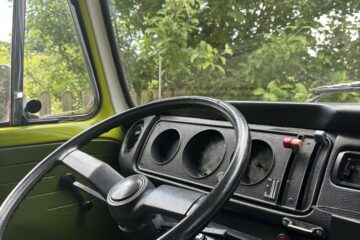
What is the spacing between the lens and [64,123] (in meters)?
1.99

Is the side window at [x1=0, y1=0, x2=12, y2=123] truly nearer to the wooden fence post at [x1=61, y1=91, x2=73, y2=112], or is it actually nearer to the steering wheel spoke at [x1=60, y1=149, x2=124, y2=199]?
the wooden fence post at [x1=61, y1=91, x2=73, y2=112]

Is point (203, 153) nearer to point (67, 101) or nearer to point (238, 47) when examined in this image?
point (238, 47)

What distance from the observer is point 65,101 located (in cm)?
207

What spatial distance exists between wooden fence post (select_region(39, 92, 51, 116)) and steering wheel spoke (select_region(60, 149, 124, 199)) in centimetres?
74

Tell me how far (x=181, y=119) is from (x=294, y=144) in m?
Result: 0.60

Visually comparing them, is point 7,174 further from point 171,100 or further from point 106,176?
point 171,100

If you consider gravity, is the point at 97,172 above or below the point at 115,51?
below

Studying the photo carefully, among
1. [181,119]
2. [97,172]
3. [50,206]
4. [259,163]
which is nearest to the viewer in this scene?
[97,172]

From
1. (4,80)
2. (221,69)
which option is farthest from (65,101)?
(221,69)

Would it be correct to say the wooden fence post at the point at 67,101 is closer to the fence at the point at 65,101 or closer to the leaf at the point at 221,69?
the fence at the point at 65,101

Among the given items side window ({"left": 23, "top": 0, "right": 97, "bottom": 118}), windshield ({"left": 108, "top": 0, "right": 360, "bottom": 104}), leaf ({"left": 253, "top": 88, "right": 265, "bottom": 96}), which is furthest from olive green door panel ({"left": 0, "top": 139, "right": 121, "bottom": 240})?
leaf ({"left": 253, "top": 88, "right": 265, "bottom": 96})

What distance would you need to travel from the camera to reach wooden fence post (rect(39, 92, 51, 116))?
6.33 ft

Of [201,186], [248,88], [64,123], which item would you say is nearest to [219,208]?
[201,186]

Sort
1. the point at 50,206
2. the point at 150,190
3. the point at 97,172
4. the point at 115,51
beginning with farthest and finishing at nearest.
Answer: the point at 115,51
the point at 50,206
the point at 97,172
the point at 150,190
